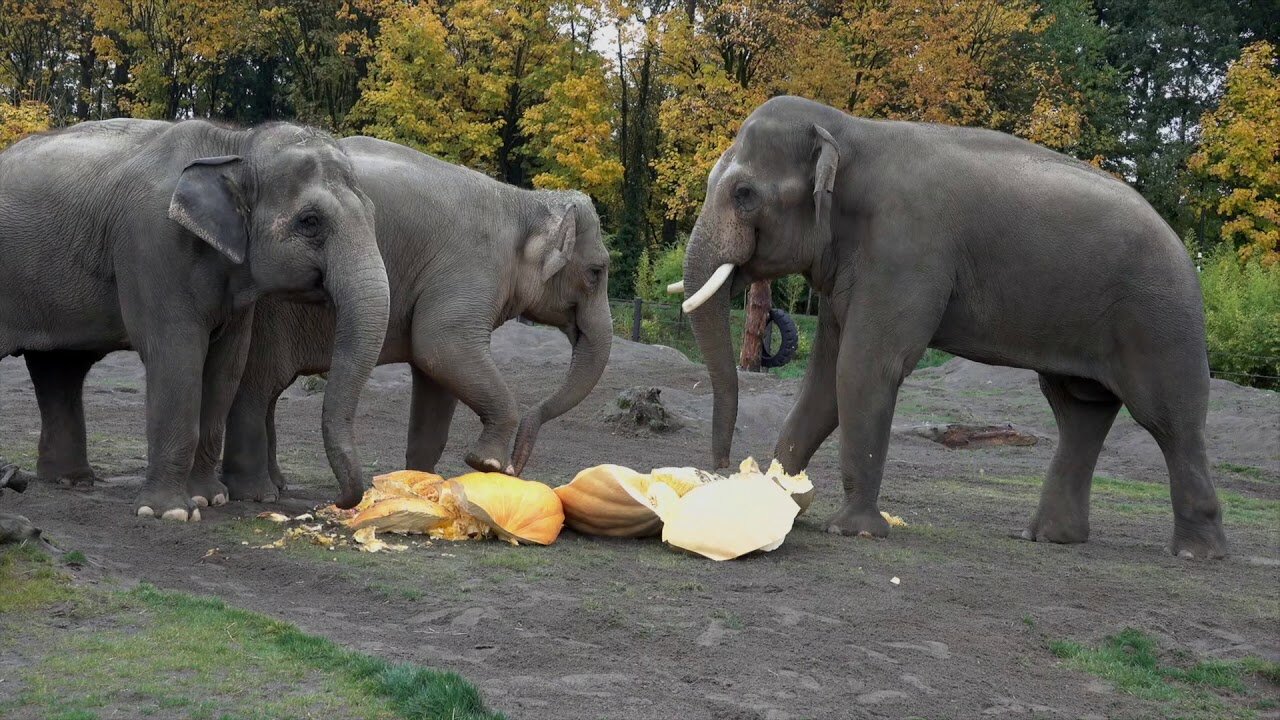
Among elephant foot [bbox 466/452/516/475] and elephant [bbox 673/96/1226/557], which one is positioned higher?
elephant [bbox 673/96/1226/557]

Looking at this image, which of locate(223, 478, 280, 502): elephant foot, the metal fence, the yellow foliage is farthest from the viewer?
the yellow foliage

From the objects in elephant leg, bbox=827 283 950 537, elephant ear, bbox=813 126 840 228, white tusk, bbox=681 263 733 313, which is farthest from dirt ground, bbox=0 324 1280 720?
elephant ear, bbox=813 126 840 228

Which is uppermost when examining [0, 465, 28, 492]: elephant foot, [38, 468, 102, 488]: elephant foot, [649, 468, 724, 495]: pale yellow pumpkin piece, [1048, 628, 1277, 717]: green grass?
[649, 468, 724, 495]: pale yellow pumpkin piece

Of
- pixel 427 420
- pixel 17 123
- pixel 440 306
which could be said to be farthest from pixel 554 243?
pixel 17 123

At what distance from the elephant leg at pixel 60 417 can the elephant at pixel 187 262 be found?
2.23 ft

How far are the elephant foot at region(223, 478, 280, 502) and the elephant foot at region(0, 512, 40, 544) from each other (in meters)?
2.71

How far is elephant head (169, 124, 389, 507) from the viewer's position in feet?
26.7

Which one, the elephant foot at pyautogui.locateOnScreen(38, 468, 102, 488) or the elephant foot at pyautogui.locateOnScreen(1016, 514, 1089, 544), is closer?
the elephant foot at pyautogui.locateOnScreen(38, 468, 102, 488)

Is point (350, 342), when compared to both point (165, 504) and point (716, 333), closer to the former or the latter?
point (165, 504)

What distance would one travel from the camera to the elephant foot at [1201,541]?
9367 millimetres

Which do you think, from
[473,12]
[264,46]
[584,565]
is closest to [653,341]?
[473,12]

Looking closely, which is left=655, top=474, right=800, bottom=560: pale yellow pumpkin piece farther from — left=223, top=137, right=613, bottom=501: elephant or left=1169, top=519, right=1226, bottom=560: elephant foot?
left=1169, top=519, right=1226, bottom=560: elephant foot

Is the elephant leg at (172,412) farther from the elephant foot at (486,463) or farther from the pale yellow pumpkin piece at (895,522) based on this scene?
the pale yellow pumpkin piece at (895,522)

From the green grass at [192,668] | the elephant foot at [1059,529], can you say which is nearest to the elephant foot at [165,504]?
the green grass at [192,668]
